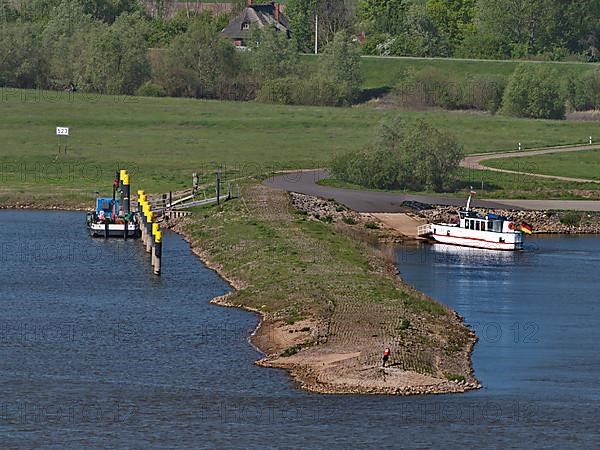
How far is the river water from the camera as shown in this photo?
178 feet

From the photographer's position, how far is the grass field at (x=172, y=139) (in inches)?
5679

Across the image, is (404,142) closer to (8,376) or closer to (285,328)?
(285,328)

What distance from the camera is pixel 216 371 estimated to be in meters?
63.3

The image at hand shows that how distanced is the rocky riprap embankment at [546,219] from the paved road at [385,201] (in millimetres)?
3114

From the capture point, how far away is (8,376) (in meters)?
62.0

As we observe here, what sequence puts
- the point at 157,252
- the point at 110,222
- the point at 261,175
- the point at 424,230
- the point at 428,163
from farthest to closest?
the point at 261,175 → the point at 428,163 → the point at 424,230 → the point at 110,222 → the point at 157,252

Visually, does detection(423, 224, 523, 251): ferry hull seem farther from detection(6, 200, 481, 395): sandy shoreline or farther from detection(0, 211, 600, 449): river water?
detection(6, 200, 481, 395): sandy shoreline

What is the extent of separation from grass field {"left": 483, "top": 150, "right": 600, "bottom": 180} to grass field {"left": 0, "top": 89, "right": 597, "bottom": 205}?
461 inches

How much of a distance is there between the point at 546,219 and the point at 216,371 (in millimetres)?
65797

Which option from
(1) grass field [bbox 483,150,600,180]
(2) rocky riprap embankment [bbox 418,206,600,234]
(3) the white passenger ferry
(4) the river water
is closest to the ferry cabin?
(3) the white passenger ferry

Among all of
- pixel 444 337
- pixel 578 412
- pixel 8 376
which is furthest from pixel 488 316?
pixel 8 376

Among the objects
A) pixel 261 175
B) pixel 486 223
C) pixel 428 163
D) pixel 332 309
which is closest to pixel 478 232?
pixel 486 223

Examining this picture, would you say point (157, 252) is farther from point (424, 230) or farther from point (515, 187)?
point (515, 187)

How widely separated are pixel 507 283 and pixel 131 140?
84915mm
